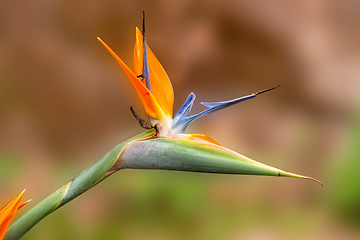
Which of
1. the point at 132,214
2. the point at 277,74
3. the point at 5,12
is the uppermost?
the point at 5,12

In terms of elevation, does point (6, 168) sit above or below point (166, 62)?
below

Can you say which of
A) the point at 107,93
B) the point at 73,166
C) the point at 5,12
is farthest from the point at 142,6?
the point at 73,166

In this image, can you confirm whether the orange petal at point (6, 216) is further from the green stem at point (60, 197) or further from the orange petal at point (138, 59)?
the orange petal at point (138, 59)

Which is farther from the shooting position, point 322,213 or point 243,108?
point 243,108

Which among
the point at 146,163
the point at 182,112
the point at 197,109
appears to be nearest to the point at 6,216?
the point at 146,163

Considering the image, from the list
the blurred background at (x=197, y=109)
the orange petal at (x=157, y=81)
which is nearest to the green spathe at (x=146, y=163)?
the orange petal at (x=157, y=81)

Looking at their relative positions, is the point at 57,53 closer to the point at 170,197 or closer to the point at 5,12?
the point at 5,12
